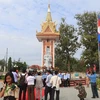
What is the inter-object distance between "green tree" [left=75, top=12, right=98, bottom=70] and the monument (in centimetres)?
428

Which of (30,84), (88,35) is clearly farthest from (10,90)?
(88,35)

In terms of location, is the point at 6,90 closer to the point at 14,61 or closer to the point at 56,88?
the point at 56,88

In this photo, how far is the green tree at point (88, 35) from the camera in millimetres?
37156

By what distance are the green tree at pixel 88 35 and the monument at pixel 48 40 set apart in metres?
4.28

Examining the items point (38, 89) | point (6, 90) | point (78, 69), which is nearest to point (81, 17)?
point (78, 69)

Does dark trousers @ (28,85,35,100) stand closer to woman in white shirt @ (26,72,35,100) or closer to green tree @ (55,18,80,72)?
woman in white shirt @ (26,72,35,100)

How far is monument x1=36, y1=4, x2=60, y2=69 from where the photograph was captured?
127ft

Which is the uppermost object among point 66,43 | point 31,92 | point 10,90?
point 66,43

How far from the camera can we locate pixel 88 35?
37469 millimetres

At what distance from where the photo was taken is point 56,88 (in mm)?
10484

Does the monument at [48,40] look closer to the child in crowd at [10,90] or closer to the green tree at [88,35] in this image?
the green tree at [88,35]

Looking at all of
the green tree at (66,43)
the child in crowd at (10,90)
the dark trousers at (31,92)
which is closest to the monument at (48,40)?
the green tree at (66,43)

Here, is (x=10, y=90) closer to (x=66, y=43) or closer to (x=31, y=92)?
(x=31, y=92)

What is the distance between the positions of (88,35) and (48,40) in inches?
274
